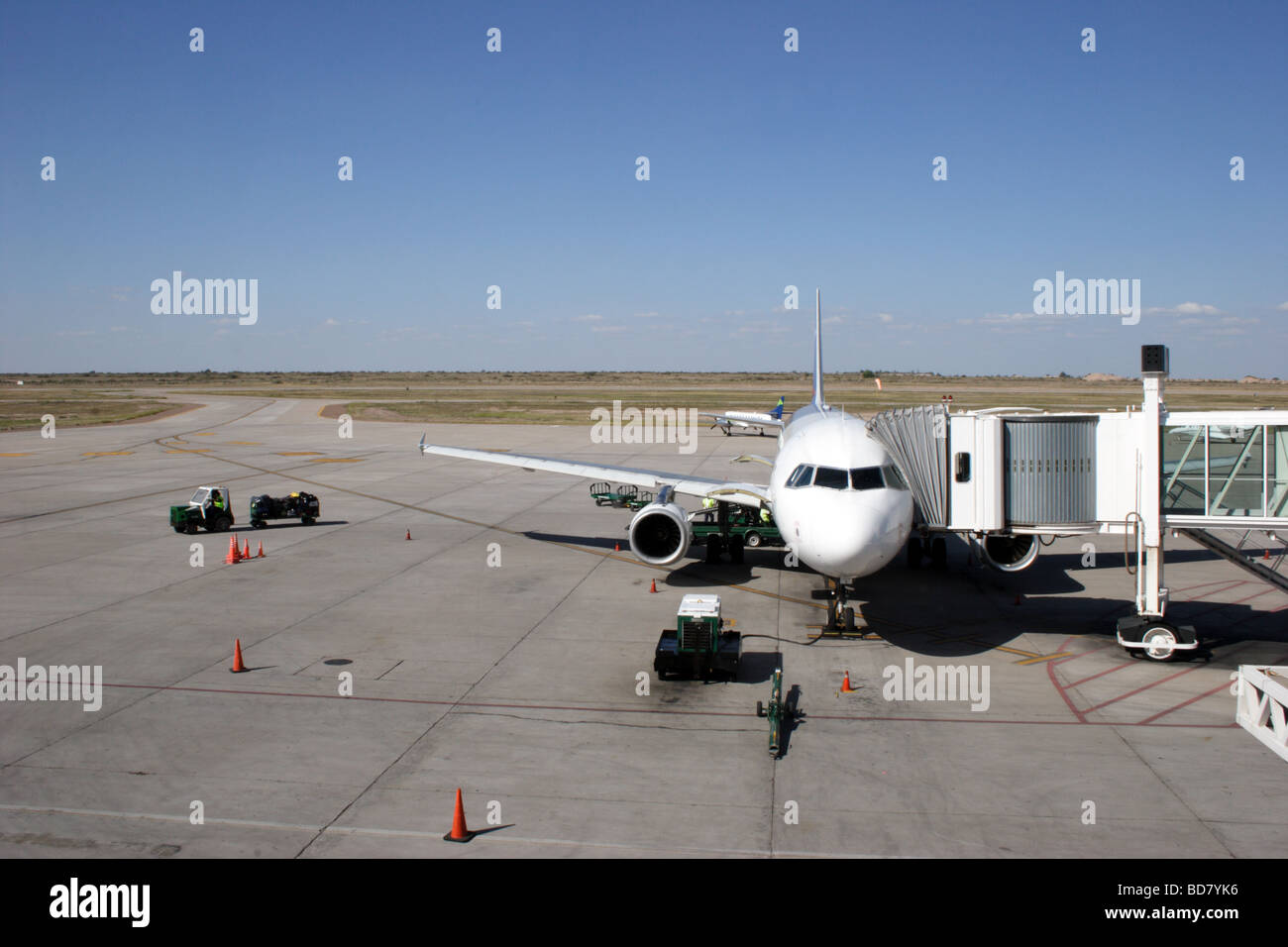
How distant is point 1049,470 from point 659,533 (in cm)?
923

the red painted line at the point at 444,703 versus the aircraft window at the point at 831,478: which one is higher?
the aircraft window at the point at 831,478

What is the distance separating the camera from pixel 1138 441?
17.2m

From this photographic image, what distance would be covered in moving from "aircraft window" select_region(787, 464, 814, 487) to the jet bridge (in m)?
3.29

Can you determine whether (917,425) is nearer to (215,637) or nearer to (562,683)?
(562,683)

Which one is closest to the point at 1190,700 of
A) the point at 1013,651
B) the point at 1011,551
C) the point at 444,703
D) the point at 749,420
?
the point at 1013,651

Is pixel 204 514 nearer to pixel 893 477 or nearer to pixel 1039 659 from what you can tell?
pixel 893 477

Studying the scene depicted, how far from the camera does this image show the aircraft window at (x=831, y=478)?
16.0 metres

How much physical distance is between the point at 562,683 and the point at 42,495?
34.3 meters

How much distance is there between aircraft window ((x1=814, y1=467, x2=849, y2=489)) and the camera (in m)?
16.0

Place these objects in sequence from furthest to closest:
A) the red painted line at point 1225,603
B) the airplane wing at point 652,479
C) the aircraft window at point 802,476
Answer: the airplane wing at point 652,479
the red painted line at point 1225,603
the aircraft window at point 802,476

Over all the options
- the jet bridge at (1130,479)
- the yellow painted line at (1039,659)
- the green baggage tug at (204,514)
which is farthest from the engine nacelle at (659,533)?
the green baggage tug at (204,514)

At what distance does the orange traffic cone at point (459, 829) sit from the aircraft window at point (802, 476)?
30.4 feet

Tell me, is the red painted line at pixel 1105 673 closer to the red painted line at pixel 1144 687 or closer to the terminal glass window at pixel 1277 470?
the red painted line at pixel 1144 687
